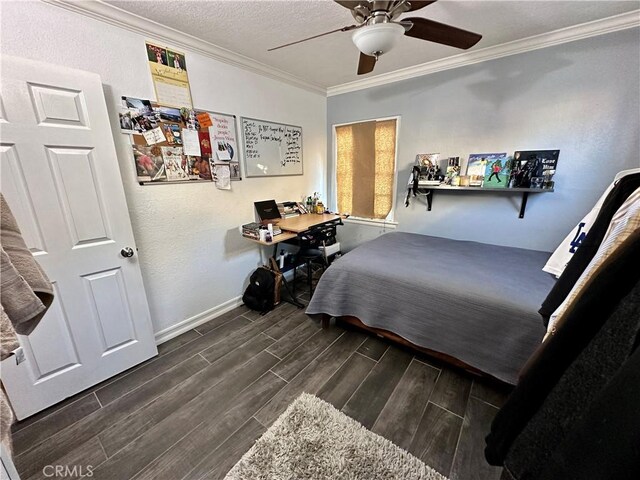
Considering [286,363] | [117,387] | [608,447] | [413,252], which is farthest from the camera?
[413,252]

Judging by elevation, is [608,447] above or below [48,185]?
below

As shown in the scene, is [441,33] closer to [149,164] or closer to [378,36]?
[378,36]

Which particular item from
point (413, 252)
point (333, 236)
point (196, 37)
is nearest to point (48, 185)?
point (196, 37)

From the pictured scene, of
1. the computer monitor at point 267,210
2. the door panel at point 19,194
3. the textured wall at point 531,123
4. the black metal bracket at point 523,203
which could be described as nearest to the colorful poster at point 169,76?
the door panel at point 19,194

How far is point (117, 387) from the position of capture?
177 cm

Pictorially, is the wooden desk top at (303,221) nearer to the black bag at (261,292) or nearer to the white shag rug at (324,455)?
the black bag at (261,292)

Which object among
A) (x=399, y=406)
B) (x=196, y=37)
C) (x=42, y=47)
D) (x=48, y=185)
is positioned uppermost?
(x=196, y=37)

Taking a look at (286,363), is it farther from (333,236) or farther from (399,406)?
(333,236)

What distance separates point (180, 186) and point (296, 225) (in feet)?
A: 3.85

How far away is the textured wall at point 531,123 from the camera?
196cm

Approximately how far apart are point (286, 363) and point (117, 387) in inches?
46.9

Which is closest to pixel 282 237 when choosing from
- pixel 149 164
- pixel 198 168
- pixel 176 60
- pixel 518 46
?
pixel 198 168

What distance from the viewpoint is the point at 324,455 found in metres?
1.30

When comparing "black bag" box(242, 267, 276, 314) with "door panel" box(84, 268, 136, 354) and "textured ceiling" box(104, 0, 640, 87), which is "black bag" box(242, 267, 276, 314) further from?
"textured ceiling" box(104, 0, 640, 87)
